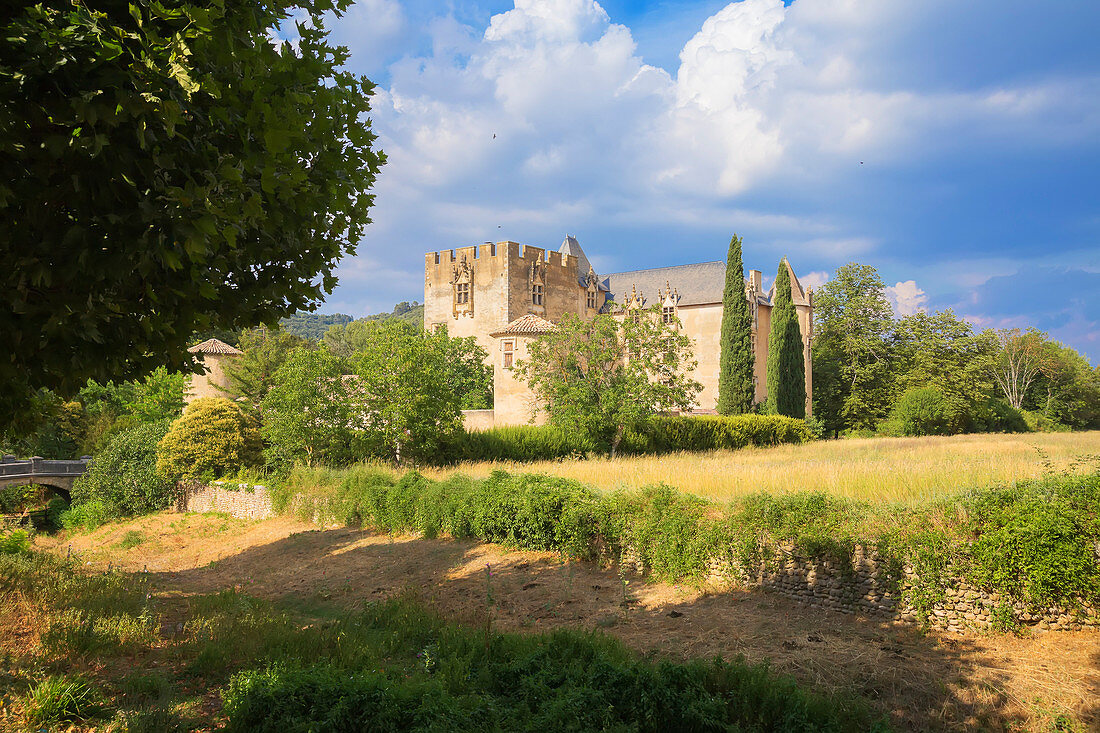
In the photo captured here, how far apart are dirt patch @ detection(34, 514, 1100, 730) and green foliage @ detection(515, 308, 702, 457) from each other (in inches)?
443

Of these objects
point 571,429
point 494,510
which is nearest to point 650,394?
point 571,429

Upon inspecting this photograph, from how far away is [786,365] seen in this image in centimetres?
4119

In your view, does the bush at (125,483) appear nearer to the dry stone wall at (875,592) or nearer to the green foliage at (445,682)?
the green foliage at (445,682)

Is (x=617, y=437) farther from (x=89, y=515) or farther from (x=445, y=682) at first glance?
(x=89, y=515)

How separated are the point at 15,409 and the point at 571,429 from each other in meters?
21.2

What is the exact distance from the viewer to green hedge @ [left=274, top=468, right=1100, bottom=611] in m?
7.76

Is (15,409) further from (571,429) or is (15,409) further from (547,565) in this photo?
(571,429)

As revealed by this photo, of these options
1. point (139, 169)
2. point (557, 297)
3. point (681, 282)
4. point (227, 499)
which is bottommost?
point (227, 499)

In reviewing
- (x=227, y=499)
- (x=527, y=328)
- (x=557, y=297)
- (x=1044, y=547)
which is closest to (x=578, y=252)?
(x=557, y=297)

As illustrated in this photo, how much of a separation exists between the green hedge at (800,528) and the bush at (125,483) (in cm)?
1658

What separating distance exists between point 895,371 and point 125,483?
50.2 meters

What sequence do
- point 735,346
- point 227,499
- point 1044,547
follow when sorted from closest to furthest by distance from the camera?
point 1044,547, point 227,499, point 735,346

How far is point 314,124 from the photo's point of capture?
453 centimetres

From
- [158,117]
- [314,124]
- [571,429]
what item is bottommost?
[571,429]
